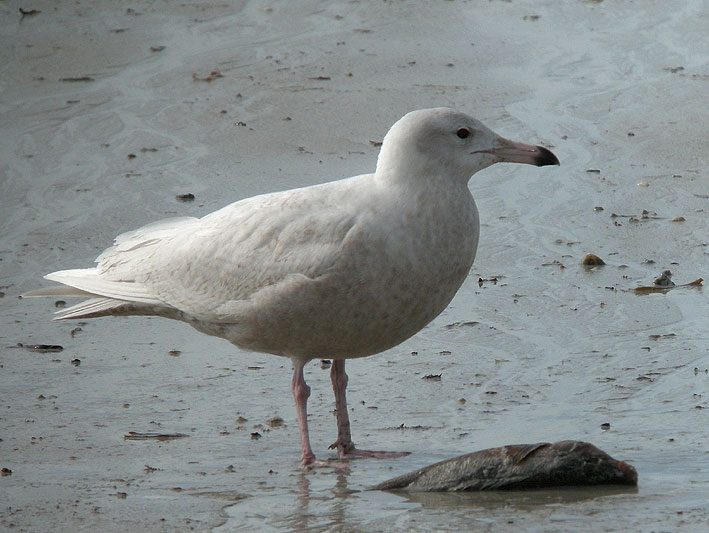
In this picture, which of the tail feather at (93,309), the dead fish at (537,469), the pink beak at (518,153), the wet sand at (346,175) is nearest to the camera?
the dead fish at (537,469)

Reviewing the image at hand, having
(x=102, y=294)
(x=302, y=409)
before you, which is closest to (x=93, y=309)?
(x=102, y=294)

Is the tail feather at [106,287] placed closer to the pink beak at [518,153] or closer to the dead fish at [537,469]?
the pink beak at [518,153]

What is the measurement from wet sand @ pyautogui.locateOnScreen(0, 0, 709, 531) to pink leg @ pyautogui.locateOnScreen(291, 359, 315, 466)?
97 mm

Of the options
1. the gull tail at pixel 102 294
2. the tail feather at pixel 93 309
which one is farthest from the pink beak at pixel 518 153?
the tail feather at pixel 93 309

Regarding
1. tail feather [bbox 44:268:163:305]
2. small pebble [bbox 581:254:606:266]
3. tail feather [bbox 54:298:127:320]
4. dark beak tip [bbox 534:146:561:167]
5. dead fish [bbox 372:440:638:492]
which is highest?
dark beak tip [bbox 534:146:561:167]

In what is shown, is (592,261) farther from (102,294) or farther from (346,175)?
(102,294)

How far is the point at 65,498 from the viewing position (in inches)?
198

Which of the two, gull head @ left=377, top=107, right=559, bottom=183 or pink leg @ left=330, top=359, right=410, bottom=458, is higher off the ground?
gull head @ left=377, top=107, right=559, bottom=183

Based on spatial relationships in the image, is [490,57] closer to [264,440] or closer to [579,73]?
[579,73]

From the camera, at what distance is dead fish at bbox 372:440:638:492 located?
493cm

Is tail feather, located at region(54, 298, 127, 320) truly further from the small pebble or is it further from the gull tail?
the small pebble

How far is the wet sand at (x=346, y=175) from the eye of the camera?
518cm

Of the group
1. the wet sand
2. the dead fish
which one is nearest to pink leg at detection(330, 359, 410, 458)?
the wet sand

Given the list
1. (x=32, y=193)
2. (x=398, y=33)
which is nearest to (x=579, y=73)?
(x=398, y=33)
